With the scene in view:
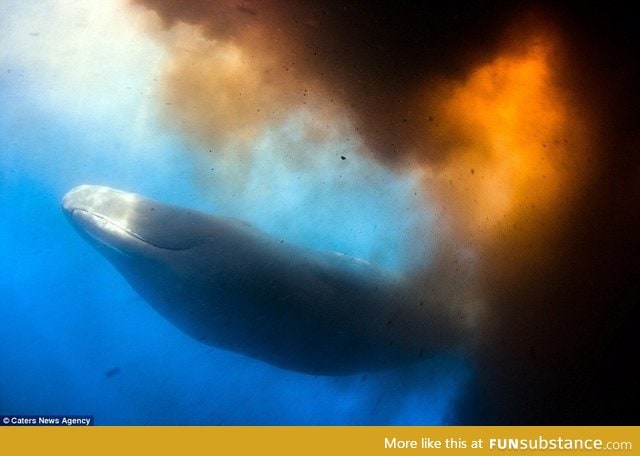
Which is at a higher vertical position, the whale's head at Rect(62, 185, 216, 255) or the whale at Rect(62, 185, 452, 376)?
the whale's head at Rect(62, 185, 216, 255)

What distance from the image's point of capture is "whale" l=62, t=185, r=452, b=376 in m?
2.90

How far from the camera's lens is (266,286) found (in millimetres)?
2967

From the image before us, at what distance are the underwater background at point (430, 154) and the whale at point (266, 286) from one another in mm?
152

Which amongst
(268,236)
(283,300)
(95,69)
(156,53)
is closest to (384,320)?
(283,300)

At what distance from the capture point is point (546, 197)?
9.64 ft

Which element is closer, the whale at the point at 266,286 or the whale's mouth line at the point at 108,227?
the whale at the point at 266,286

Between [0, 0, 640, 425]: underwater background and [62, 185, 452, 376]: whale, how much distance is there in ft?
0.50

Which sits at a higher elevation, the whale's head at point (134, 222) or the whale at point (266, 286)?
the whale's head at point (134, 222)

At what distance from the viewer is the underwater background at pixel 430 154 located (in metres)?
2.81

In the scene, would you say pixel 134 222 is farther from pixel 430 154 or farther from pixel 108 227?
pixel 430 154

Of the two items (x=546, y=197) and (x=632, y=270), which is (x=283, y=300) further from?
(x=632, y=270)

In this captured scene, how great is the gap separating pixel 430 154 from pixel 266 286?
1.61 m

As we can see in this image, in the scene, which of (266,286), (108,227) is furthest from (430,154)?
(108,227)

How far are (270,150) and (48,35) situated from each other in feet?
7.46
